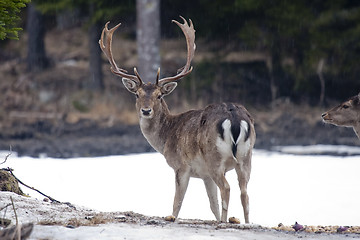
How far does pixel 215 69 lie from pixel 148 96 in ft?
38.6

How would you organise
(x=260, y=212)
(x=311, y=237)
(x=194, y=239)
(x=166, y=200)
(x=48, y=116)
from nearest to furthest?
(x=194, y=239) < (x=311, y=237) < (x=260, y=212) < (x=166, y=200) < (x=48, y=116)

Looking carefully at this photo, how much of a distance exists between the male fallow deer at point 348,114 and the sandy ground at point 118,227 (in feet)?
8.83

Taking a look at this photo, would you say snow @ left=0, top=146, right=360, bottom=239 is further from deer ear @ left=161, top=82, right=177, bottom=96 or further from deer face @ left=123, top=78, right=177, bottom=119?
deer ear @ left=161, top=82, right=177, bottom=96

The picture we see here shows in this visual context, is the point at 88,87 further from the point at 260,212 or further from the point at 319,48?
the point at 260,212

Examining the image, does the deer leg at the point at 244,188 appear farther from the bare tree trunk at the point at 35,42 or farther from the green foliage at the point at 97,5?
the bare tree trunk at the point at 35,42

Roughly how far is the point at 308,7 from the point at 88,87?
7590mm

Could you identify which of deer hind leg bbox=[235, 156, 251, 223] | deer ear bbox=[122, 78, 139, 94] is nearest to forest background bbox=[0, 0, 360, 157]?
deer ear bbox=[122, 78, 139, 94]

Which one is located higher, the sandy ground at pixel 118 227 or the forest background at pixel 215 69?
the forest background at pixel 215 69

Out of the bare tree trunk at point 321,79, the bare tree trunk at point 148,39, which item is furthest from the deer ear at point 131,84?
the bare tree trunk at point 321,79

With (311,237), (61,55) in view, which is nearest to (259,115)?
(61,55)

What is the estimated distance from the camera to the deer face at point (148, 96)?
336 inches

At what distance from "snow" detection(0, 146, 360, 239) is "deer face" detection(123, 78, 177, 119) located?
1.56 meters

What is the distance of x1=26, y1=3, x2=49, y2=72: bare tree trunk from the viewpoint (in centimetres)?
2208

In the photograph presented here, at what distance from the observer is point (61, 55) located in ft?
78.8
